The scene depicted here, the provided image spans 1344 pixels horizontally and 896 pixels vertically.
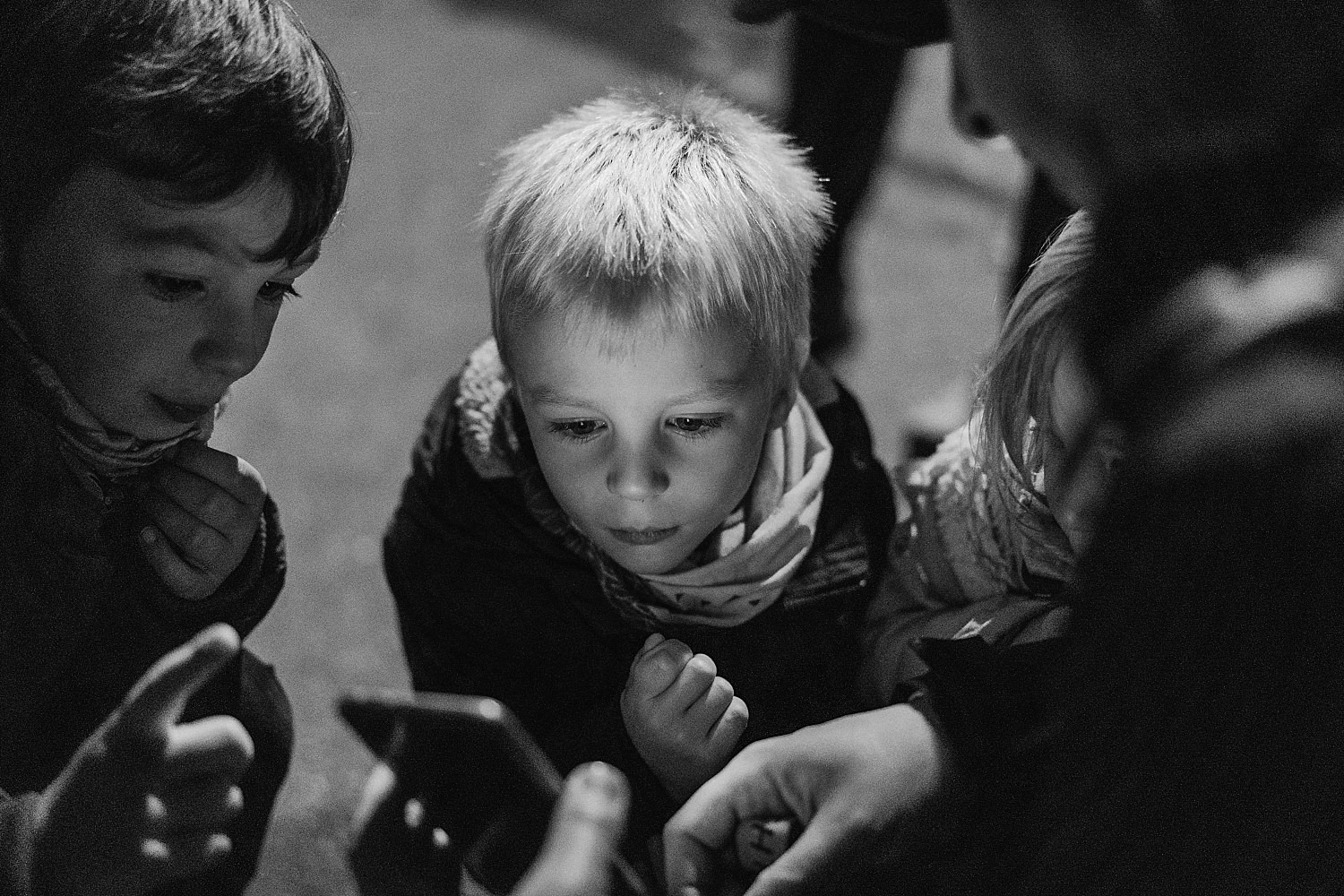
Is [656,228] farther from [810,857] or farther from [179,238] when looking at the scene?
[810,857]

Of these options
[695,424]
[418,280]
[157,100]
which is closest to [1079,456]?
[695,424]

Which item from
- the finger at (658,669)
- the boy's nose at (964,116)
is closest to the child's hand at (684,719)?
the finger at (658,669)

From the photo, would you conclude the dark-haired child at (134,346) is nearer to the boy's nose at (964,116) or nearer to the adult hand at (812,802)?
the adult hand at (812,802)

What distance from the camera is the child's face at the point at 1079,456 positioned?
523mm

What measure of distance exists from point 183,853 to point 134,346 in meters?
0.28

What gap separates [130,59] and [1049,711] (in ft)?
1.87

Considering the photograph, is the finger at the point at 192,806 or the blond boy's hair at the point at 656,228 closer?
the finger at the point at 192,806

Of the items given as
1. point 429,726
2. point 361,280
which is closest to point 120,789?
point 429,726

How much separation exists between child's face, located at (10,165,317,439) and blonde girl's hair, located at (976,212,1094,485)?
429 mm

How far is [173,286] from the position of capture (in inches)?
29.0

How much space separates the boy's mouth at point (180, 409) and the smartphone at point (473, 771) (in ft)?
0.81

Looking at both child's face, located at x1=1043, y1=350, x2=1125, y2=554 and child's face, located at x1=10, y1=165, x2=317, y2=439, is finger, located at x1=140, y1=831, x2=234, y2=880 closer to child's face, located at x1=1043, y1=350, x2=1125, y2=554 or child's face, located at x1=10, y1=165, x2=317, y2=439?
child's face, located at x1=10, y1=165, x2=317, y2=439

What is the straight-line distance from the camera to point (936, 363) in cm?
186

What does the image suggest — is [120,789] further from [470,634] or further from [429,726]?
[470,634]
